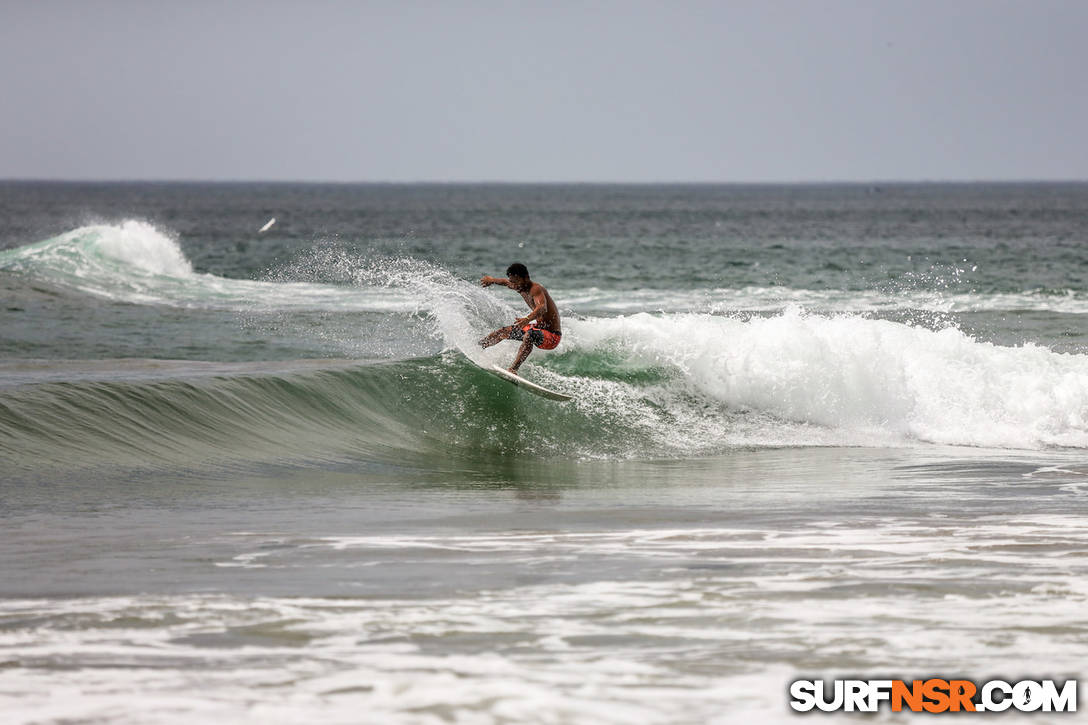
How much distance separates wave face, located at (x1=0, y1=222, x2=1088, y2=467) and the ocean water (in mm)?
55

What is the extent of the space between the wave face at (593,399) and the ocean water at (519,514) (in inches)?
2.2

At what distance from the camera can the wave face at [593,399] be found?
13727 millimetres

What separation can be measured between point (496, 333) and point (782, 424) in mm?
3626

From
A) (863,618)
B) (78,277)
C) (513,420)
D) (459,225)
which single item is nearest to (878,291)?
(78,277)

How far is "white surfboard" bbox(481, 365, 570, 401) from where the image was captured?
15219 millimetres

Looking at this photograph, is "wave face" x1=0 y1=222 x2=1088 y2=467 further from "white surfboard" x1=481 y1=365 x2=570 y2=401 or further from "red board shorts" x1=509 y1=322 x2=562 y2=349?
"red board shorts" x1=509 y1=322 x2=562 y2=349

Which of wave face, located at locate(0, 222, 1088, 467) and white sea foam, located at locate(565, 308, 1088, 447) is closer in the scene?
wave face, located at locate(0, 222, 1088, 467)

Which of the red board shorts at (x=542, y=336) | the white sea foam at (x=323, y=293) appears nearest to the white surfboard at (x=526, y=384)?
the red board shorts at (x=542, y=336)

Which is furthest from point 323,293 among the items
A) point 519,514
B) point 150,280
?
point 519,514

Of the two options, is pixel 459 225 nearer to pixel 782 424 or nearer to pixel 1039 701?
pixel 782 424

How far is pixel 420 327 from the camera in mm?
24734

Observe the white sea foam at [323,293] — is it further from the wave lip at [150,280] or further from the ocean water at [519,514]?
the ocean water at [519,514]

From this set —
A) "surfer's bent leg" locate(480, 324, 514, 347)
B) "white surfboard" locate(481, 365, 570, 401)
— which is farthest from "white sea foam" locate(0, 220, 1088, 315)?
"white surfboard" locate(481, 365, 570, 401)

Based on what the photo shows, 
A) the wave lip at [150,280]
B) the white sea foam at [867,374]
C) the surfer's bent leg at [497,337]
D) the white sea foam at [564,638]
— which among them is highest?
the wave lip at [150,280]
